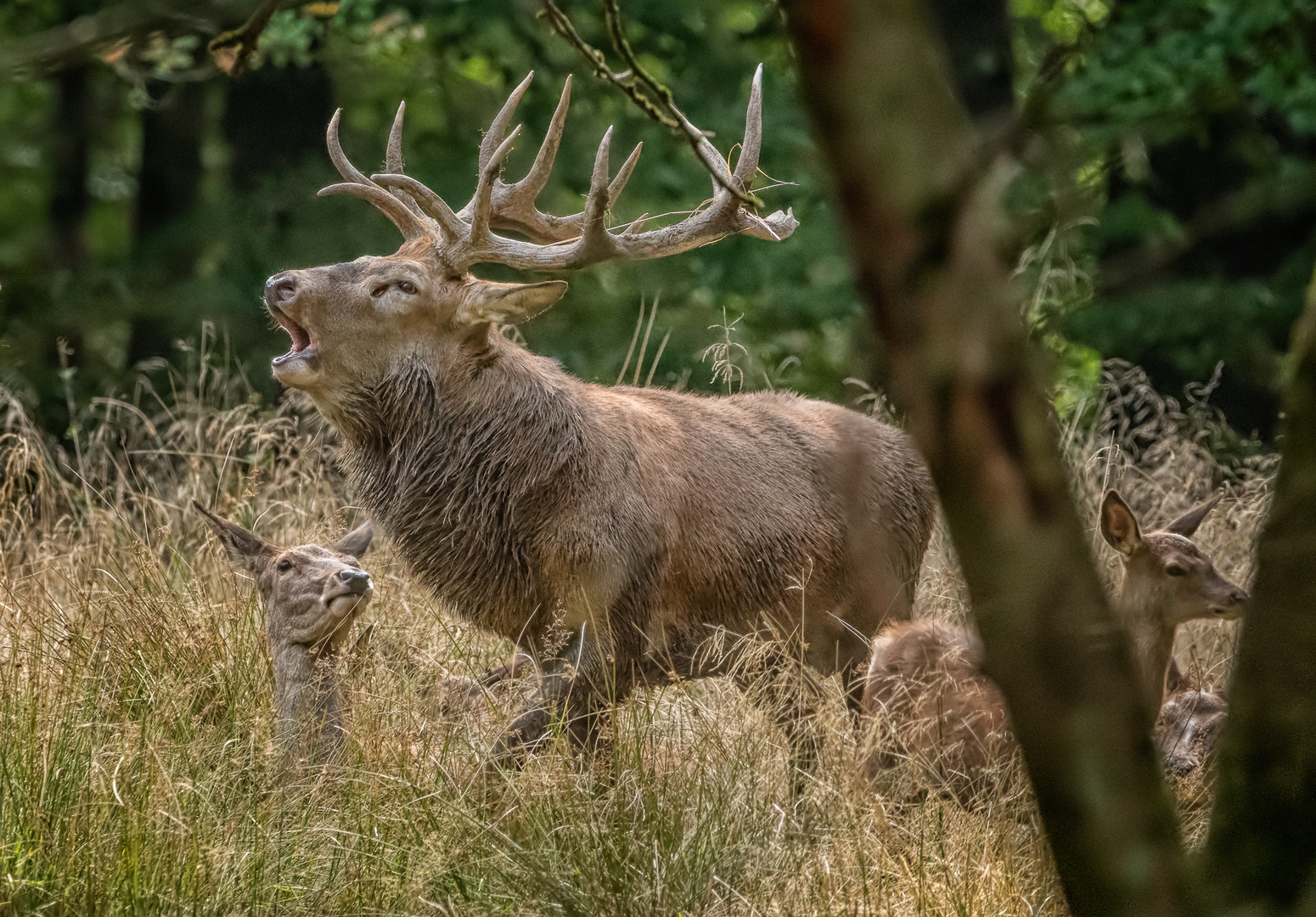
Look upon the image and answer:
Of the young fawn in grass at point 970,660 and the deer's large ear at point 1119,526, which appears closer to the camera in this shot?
the young fawn in grass at point 970,660

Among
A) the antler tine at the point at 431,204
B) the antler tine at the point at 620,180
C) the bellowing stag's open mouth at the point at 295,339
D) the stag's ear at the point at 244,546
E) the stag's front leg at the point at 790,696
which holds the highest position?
the antler tine at the point at 620,180

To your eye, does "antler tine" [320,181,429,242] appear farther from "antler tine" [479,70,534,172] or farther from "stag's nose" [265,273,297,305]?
"stag's nose" [265,273,297,305]

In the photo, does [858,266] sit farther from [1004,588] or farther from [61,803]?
[61,803]

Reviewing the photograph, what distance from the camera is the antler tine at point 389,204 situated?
5277mm

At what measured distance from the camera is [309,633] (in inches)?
170

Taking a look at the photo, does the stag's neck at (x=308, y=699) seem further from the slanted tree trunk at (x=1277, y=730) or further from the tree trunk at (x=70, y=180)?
the tree trunk at (x=70, y=180)

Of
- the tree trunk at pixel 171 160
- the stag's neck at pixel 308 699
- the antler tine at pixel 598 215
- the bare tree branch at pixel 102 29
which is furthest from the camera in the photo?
the tree trunk at pixel 171 160

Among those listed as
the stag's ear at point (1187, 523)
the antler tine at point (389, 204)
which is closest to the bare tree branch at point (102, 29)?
the antler tine at point (389, 204)

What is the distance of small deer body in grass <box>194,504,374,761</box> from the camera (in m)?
4.23

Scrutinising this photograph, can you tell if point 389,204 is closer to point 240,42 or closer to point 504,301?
point 504,301

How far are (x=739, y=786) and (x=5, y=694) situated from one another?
211 cm

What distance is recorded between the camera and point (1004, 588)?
5.46 feet

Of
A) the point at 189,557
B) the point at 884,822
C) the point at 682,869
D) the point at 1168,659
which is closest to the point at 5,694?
the point at 682,869

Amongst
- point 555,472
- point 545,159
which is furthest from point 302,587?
point 545,159
